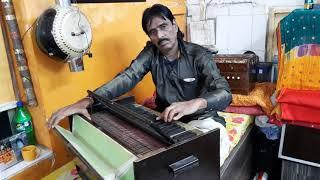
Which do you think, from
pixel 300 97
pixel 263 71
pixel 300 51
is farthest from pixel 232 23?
pixel 300 97

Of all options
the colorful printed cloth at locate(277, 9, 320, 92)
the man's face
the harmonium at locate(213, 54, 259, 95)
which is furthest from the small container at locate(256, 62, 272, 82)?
the man's face

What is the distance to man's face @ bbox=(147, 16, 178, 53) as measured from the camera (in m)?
1.73

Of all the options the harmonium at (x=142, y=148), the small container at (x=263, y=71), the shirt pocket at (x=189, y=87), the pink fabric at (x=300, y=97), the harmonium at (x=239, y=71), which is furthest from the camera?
the small container at (x=263, y=71)

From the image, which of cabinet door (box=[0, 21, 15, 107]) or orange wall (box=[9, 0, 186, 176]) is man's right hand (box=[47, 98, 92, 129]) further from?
cabinet door (box=[0, 21, 15, 107])

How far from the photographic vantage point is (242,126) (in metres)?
2.12

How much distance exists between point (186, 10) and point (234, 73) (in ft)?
3.36

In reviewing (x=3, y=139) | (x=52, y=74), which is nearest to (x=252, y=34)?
(x=52, y=74)

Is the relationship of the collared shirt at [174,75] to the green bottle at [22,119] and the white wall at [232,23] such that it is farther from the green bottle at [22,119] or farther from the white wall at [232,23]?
the white wall at [232,23]

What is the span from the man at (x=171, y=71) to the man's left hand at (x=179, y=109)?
22 centimetres

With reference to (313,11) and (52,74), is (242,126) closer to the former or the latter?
(313,11)

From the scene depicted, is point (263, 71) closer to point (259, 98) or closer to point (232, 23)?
point (259, 98)

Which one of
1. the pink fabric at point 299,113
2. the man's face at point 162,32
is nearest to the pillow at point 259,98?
the pink fabric at point 299,113

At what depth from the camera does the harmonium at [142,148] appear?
0.91m

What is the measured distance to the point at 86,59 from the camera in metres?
1.91
